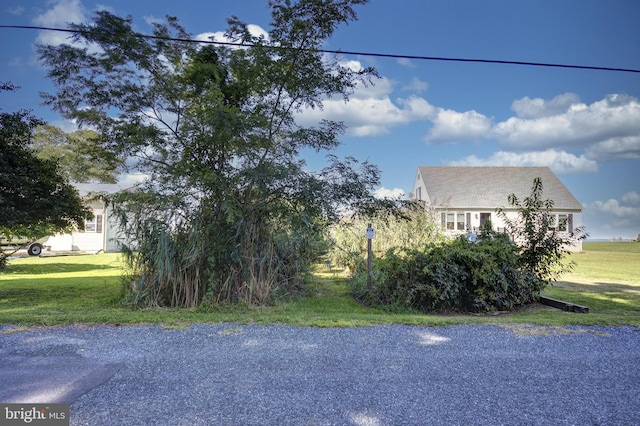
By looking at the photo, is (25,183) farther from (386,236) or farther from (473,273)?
(473,273)

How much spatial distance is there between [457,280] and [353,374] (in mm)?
3915

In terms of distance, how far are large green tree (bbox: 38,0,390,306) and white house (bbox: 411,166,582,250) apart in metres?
16.9

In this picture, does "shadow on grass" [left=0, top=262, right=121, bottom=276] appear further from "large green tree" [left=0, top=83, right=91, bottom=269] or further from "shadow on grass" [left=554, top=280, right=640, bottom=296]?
"shadow on grass" [left=554, top=280, right=640, bottom=296]

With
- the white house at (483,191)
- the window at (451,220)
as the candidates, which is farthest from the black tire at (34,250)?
the window at (451,220)

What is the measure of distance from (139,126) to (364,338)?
17.8 feet

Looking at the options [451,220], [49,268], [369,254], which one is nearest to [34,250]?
[49,268]

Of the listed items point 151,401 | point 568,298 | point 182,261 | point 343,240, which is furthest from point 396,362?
point 343,240

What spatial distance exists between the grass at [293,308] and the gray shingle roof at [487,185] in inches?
493

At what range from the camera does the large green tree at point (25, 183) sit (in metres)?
7.42

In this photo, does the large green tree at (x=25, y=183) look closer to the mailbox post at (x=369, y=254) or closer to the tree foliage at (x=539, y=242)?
the mailbox post at (x=369, y=254)

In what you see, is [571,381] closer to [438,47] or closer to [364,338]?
[364,338]

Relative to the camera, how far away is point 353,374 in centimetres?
331
